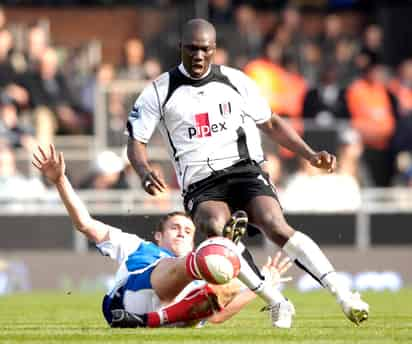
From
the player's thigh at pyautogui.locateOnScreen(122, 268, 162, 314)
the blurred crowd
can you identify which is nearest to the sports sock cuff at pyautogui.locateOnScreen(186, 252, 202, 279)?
the player's thigh at pyautogui.locateOnScreen(122, 268, 162, 314)

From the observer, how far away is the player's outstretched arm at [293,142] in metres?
11.1

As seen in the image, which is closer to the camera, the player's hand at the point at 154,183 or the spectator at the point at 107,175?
the player's hand at the point at 154,183

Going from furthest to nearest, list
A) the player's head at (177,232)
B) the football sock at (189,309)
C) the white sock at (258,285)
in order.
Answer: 1. the player's head at (177,232)
2. the white sock at (258,285)
3. the football sock at (189,309)

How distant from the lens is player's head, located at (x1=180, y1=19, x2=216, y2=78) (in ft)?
36.1

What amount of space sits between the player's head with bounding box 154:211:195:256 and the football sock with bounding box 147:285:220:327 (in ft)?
2.29

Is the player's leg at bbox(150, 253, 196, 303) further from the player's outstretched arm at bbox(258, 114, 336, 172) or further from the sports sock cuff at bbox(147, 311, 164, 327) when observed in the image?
the player's outstretched arm at bbox(258, 114, 336, 172)

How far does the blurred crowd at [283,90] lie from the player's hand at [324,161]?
8547 mm

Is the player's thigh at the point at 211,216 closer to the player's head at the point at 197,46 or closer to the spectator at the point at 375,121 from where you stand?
the player's head at the point at 197,46

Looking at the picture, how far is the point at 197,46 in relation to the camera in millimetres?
11031

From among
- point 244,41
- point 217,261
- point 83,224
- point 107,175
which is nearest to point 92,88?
point 107,175

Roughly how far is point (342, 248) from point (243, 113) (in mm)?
8884

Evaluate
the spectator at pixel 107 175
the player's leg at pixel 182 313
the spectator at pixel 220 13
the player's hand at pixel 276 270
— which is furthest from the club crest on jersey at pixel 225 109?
the spectator at pixel 220 13

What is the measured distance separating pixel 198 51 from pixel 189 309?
201 centimetres

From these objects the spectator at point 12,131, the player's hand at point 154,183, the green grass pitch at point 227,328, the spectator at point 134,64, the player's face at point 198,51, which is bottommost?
the green grass pitch at point 227,328
